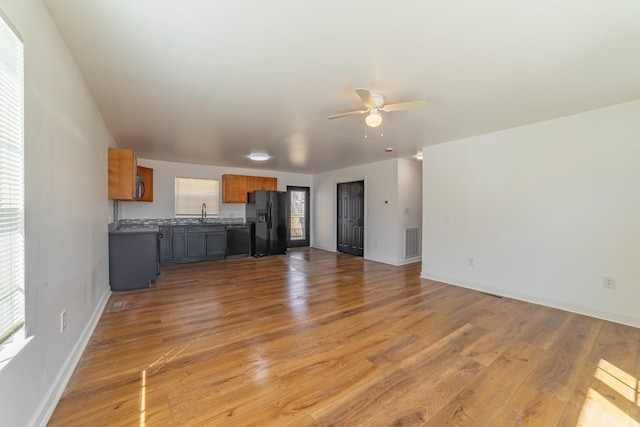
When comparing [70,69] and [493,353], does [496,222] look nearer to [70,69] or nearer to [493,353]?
[493,353]

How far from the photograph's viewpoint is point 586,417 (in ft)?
5.10

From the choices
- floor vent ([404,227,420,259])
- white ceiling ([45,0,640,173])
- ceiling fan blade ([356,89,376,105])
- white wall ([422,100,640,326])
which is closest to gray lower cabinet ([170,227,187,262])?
white ceiling ([45,0,640,173])

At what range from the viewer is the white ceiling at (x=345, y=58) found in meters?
1.52

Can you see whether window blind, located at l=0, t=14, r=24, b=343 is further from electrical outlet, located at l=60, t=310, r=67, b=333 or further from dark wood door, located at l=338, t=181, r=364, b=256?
dark wood door, located at l=338, t=181, r=364, b=256

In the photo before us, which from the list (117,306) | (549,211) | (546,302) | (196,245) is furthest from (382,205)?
(117,306)

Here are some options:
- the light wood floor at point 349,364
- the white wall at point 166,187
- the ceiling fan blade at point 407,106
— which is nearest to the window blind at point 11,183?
the light wood floor at point 349,364

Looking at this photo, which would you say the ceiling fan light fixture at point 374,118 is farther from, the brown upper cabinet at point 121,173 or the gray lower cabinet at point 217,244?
the gray lower cabinet at point 217,244

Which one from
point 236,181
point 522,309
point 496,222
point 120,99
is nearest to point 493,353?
point 522,309

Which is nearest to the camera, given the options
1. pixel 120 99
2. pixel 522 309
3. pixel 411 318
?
pixel 120 99

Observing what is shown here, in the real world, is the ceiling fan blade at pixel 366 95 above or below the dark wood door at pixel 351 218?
above

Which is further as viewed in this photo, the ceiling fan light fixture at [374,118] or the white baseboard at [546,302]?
the white baseboard at [546,302]

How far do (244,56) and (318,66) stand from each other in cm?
56

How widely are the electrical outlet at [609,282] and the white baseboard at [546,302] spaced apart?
0.29 meters

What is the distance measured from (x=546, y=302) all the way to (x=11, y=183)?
194 inches
